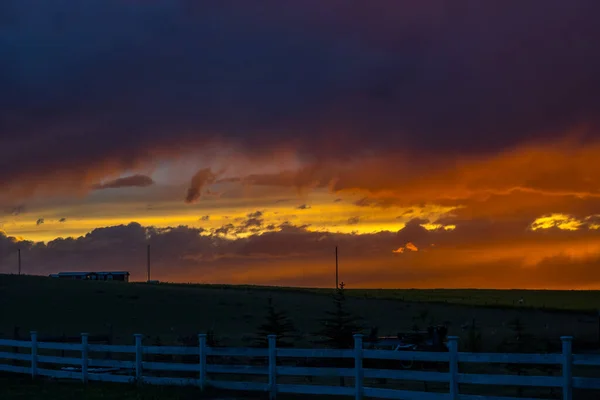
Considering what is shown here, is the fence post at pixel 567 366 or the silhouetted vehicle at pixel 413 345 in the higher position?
the fence post at pixel 567 366

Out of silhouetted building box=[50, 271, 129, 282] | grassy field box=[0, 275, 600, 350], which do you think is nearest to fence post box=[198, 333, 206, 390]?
grassy field box=[0, 275, 600, 350]

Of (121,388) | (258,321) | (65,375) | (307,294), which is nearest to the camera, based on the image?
(121,388)

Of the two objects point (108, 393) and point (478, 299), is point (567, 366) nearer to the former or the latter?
point (108, 393)

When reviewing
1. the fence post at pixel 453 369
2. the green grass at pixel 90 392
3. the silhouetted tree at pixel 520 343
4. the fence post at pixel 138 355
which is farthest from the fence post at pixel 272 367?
the silhouetted tree at pixel 520 343

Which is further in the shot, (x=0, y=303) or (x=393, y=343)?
(x=0, y=303)

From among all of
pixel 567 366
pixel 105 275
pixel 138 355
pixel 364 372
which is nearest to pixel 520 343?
pixel 138 355

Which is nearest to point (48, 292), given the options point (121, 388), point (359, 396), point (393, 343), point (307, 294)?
point (307, 294)

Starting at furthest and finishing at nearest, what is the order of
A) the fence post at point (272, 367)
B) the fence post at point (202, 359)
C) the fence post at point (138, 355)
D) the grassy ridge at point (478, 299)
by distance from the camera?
the grassy ridge at point (478, 299) < the fence post at point (138, 355) < the fence post at point (202, 359) < the fence post at point (272, 367)

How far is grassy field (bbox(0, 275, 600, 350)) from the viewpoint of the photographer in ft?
227

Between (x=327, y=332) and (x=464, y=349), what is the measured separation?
1053 centimetres

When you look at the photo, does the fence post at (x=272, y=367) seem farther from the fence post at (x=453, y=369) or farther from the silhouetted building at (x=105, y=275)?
the silhouetted building at (x=105, y=275)

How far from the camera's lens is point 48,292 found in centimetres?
8775

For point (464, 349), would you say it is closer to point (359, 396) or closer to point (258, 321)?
point (359, 396)

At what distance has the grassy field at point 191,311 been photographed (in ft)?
227
